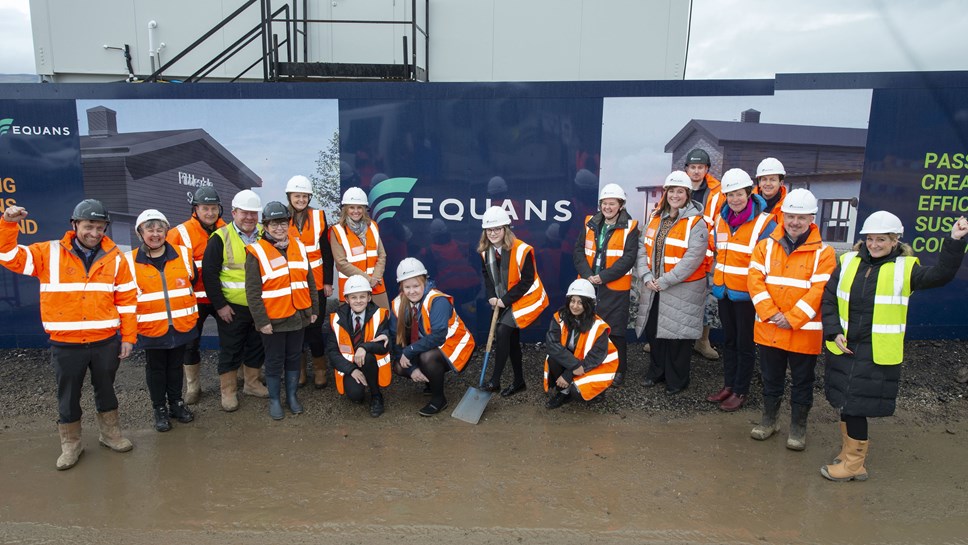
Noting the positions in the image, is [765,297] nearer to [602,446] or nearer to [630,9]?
[602,446]

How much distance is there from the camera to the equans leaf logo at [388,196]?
20.1 feet

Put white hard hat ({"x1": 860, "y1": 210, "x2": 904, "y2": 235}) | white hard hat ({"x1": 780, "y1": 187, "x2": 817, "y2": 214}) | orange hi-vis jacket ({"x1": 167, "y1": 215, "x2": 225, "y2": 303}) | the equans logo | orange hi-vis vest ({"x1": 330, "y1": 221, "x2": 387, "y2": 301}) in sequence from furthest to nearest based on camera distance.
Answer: the equans logo, orange hi-vis vest ({"x1": 330, "y1": 221, "x2": 387, "y2": 301}), orange hi-vis jacket ({"x1": 167, "y1": 215, "x2": 225, "y2": 303}), white hard hat ({"x1": 780, "y1": 187, "x2": 817, "y2": 214}), white hard hat ({"x1": 860, "y1": 210, "x2": 904, "y2": 235})

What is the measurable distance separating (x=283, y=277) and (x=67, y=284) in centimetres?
136

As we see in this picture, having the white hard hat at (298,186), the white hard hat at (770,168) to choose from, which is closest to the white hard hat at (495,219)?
the white hard hat at (298,186)

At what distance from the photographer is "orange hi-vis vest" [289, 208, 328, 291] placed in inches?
202

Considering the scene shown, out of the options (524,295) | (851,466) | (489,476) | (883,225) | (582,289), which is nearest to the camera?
(883,225)

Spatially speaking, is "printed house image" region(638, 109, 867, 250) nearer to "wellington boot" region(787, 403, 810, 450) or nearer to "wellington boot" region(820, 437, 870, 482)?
"wellington boot" region(787, 403, 810, 450)

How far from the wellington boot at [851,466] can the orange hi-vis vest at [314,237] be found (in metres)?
4.03

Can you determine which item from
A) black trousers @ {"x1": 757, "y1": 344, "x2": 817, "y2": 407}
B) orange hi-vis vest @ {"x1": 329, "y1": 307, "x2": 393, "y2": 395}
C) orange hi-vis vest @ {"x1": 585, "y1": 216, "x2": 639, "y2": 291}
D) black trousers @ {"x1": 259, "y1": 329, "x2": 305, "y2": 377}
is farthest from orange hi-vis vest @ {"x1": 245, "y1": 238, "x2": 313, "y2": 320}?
black trousers @ {"x1": 757, "y1": 344, "x2": 817, "y2": 407}

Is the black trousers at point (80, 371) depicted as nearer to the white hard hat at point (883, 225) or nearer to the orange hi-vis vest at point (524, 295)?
the orange hi-vis vest at point (524, 295)

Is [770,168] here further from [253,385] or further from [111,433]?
[111,433]

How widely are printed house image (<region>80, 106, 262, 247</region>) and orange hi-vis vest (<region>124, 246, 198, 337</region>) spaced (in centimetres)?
193

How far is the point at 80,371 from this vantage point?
3951 mm

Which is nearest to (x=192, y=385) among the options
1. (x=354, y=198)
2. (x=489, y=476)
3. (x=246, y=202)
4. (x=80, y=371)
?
(x=80, y=371)
